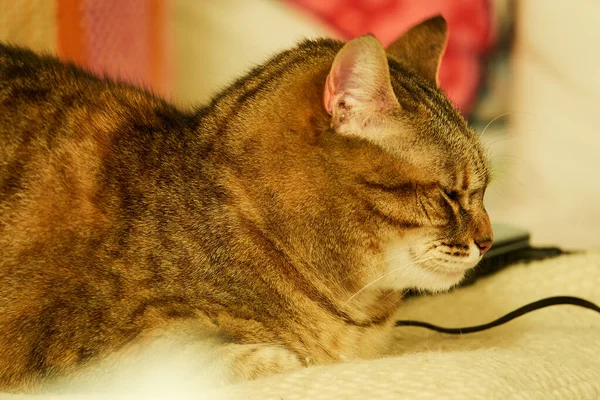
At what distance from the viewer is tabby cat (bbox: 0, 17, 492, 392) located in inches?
39.5

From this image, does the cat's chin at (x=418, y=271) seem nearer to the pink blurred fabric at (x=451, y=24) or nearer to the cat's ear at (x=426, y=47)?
the cat's ear at (x=426, y=47)

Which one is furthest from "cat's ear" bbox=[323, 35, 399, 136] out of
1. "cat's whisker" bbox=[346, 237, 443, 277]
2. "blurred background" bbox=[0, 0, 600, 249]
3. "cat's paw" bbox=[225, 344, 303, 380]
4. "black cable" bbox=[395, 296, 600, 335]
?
"blurred background" bbox=[0, 0, 600, 249]

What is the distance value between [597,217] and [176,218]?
139cm

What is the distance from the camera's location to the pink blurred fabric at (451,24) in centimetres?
200

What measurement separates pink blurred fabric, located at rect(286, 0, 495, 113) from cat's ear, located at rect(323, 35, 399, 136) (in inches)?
39.4

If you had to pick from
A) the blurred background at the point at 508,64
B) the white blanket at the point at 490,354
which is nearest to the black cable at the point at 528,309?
the white blanket at the point at 490,354

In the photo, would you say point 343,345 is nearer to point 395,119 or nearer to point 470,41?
point 395,119

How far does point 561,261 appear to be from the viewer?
166cm

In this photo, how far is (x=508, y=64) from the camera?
2.00 metres

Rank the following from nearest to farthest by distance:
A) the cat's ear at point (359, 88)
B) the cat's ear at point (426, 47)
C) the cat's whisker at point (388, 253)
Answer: the cat's ear at point (359, 88) < the cat's whisker at point (388, 253) < the cat's ear at point (426, 47)

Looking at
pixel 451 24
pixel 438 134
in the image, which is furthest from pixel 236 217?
pixel 451 24

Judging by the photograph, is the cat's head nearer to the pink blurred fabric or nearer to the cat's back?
the cat's back

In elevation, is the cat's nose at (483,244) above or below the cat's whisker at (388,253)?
above

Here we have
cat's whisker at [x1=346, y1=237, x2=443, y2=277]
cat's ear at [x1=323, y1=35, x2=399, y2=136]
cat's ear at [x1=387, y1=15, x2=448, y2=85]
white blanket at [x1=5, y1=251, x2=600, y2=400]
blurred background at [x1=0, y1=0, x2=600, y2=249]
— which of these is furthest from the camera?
blurred background at [x1=0, y1=0, x2=600, y2=249]
